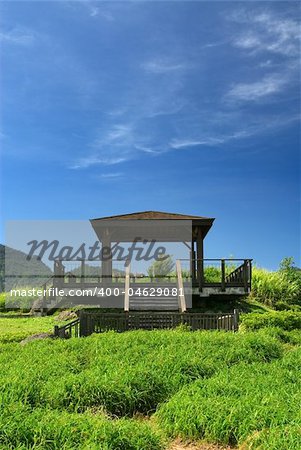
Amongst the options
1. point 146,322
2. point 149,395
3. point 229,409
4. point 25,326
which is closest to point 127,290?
point 146,322

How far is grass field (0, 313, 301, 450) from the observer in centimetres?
554

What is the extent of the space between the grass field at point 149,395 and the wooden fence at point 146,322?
3.34 metres

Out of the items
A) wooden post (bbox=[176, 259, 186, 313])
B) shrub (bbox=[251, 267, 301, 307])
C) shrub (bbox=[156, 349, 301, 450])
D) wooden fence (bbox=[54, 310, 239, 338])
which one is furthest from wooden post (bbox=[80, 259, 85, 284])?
shrub (bbox=[156, 349, 301, 450])

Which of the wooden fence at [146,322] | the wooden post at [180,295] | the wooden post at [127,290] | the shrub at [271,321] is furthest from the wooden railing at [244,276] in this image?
the wooden fence at [146,322]

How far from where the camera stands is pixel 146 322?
14.8 meters

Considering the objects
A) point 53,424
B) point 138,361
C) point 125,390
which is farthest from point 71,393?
point 138,361

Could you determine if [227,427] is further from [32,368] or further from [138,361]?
[32,368]

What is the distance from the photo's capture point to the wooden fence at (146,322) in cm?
1430

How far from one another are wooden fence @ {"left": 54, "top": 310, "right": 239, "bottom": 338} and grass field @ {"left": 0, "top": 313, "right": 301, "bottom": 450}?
334cm

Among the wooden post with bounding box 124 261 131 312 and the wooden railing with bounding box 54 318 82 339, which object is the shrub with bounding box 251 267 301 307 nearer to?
the wooden post with bounding box 124 261 131 312

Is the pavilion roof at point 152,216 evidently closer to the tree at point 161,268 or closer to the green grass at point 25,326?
the green grass at point 25,326

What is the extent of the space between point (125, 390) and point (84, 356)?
2617 millimetres

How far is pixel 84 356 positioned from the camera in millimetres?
9688

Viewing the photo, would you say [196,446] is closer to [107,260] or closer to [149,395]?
[149,395]
